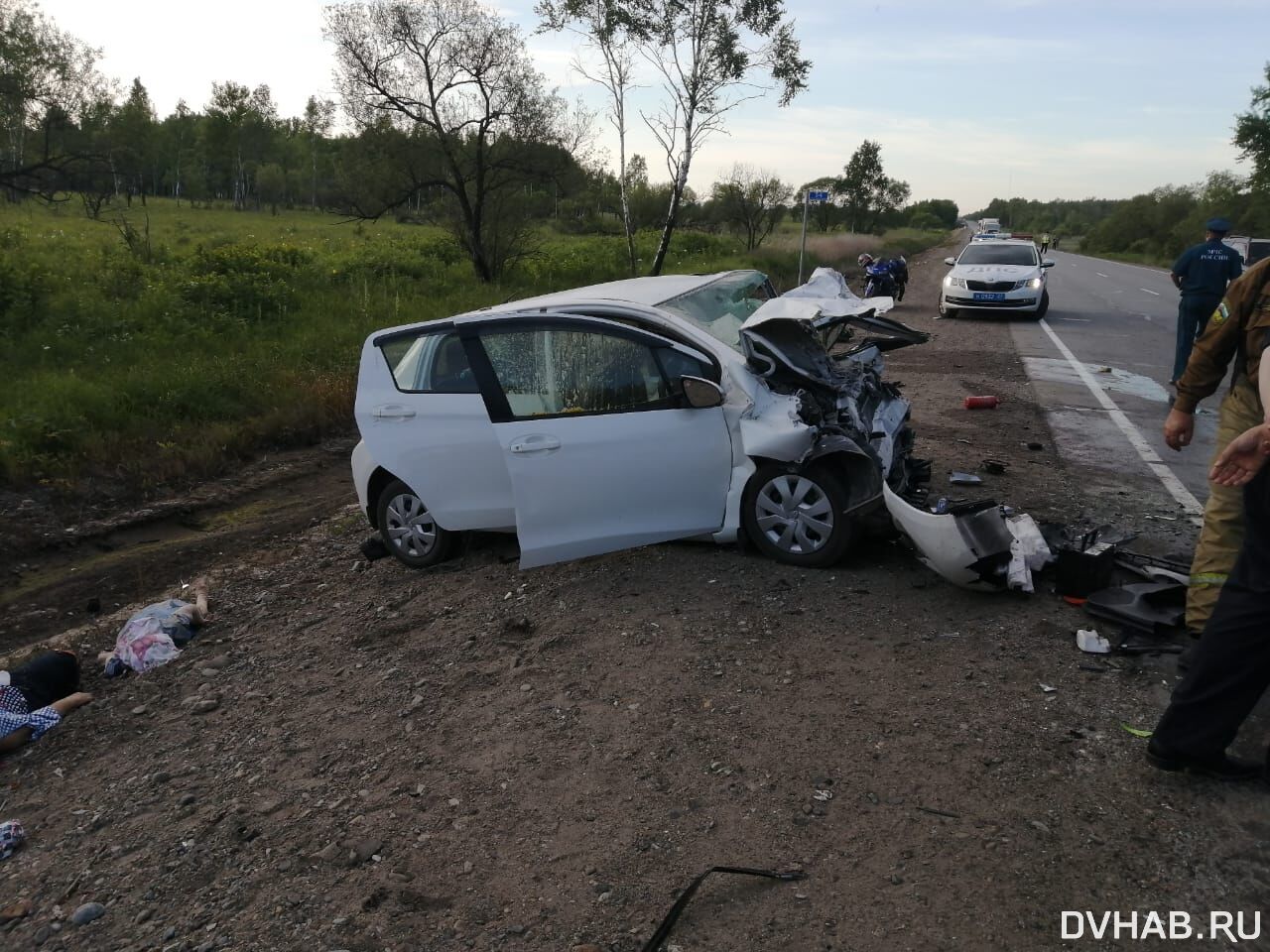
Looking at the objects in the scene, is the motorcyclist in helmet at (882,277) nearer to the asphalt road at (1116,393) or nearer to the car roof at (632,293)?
the asphalt road at (1116,393)

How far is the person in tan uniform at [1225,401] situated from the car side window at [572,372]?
102 inches

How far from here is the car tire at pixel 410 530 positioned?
6.09 meters

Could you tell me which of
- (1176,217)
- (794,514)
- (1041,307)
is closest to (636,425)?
(794,514)

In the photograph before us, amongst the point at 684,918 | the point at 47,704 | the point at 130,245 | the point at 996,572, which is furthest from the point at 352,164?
the point at 684,918

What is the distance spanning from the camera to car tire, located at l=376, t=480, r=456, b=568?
6090 mm

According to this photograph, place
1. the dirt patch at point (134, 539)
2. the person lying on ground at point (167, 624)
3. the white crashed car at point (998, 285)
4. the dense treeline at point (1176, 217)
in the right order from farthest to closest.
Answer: the dense treeline at point (1176, 217) < the white crashed car at point (998, 285) < the dirt patch at point (134, 539) < the person lying on ground at point (167, 624)

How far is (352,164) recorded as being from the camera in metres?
20.5

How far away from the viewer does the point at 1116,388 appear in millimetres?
11398

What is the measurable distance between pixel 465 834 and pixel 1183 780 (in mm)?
2578

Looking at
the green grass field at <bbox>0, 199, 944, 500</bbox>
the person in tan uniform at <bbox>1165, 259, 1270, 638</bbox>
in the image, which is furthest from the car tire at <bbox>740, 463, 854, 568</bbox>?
the green grass field at <bbox>0, 199, 944, 500</bbox>

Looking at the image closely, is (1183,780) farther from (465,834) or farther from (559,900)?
(465,834)

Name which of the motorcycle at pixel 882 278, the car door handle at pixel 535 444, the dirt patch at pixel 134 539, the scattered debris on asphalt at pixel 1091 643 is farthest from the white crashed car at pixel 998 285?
the scattered debris on asphalt at pixel 1091 643

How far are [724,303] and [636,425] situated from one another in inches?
57.3

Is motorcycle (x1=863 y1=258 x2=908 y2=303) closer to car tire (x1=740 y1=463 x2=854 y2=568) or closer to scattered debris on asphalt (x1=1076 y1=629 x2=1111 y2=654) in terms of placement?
car tire (x1=740 y1=463 x2=854 y2=568)
